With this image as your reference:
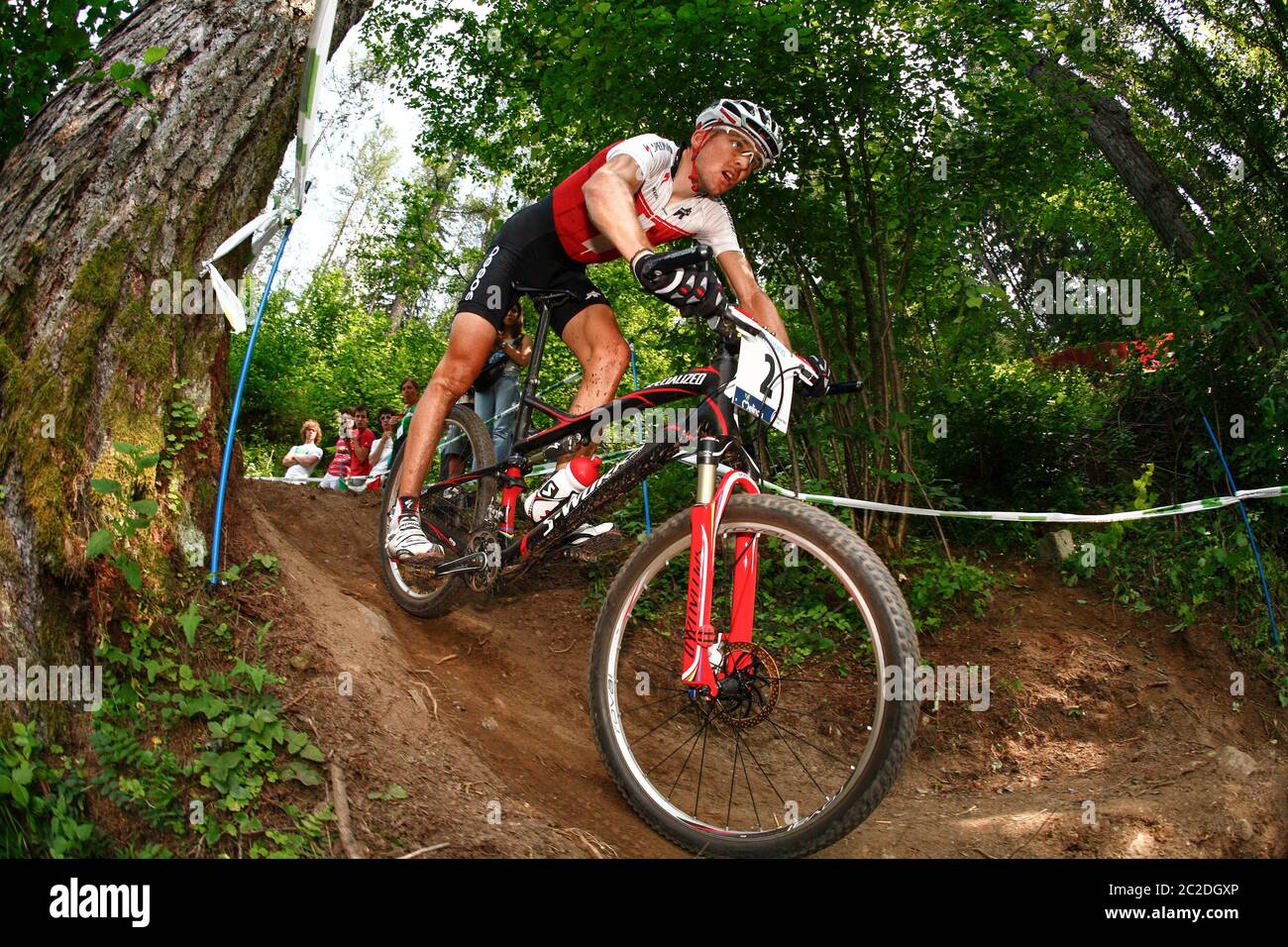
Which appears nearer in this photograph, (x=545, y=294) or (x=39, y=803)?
(x=39, y=803)

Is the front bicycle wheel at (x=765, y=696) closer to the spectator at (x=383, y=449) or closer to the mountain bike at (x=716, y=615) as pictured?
the mountain bike at (x=716, y=615)

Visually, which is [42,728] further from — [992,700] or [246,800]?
[992,700]

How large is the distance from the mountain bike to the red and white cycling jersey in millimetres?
328

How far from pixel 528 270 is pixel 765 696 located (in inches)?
79.0

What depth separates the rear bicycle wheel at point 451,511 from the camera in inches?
160

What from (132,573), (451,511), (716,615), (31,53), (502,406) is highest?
(31,53)

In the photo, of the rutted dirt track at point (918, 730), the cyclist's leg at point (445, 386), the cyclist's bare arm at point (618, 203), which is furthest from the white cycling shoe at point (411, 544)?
the cyclist's bare arm at point (618, 203)

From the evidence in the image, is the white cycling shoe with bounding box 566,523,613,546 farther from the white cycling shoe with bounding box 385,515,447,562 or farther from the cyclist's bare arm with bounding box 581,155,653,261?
the cyclist's bare arm with bounding box 581,155,653,261

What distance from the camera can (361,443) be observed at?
966 cm

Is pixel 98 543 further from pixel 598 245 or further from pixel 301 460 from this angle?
pixel 301 460

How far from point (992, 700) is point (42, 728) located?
4099mm

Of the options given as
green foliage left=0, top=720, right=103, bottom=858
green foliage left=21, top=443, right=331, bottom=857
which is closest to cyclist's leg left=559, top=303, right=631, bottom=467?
green foliage left=21, top=443, right=331, bottom=857

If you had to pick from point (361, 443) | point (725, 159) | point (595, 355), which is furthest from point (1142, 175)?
point (361, 443)
